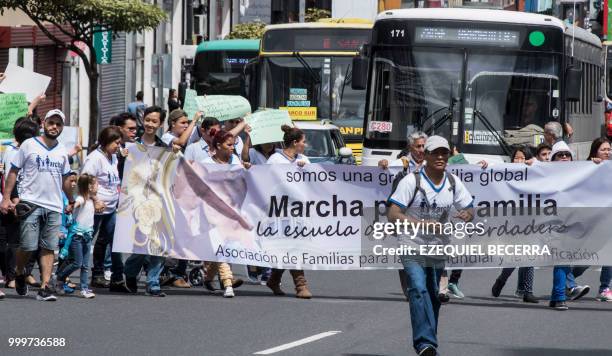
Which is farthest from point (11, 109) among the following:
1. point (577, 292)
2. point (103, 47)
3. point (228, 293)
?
point (103, 47)

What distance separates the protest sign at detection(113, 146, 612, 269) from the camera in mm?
14555

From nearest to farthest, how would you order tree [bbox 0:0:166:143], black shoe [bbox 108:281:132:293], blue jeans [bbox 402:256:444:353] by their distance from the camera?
blue jeans [bbox 402:256:444:353]
black shoe [bbox 108:281:132:293]
tree [bbox 0:0:166:143]

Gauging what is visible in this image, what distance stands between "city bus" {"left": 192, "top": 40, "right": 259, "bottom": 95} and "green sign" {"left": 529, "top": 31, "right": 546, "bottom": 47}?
15.3 m

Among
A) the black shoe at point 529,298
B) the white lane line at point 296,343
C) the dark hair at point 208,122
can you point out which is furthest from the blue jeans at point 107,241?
the black shoe at point 529,298

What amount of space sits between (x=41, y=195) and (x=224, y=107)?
2.76 meters

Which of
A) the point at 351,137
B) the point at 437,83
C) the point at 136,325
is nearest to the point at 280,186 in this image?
the point at 136,325

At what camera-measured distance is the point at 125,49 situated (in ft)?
146

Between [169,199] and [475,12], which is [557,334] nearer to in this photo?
[169,199]

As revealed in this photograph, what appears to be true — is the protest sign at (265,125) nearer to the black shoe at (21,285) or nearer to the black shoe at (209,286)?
the black shoe at (209,286)

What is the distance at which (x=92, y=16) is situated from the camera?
30.4m

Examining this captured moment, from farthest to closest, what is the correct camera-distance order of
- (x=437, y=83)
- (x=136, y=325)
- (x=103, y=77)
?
(x=103, y=77) < (x=437, y=83) < (x=136, y=325)

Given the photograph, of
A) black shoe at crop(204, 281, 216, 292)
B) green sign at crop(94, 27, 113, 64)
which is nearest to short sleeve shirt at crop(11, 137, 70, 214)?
black shoe at crop(204, 281, 216, 292)

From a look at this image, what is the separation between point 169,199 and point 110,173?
0.69 metres

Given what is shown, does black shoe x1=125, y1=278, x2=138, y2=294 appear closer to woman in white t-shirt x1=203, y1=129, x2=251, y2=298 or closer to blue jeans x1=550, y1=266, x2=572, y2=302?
woman in white t-shirt x1=203, y1=129, x2=251, y2=298
